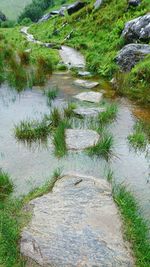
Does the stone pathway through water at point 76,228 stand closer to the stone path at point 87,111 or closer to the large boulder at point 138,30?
the stone path at point 87,111

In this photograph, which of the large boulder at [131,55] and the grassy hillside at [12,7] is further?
the grassy hillside at [12,7]

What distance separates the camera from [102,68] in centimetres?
1389

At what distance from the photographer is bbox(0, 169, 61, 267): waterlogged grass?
426 centimetres

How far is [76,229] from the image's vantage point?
464 cm

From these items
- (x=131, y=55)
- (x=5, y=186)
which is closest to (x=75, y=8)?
(x=131, y=55)

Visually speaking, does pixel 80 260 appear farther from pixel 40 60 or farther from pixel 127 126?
pixel 40 60

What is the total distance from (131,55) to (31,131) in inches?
265

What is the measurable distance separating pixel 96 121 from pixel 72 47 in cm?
1371

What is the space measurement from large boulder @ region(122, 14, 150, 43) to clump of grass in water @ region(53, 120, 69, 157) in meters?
8.41

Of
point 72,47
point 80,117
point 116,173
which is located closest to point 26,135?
point 80,117

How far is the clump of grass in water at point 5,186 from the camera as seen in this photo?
557 centimetres

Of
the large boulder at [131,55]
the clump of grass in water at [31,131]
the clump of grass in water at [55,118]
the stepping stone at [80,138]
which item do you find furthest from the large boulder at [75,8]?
the stepping stone at [80,138]

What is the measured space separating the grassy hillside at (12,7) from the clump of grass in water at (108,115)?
347ft

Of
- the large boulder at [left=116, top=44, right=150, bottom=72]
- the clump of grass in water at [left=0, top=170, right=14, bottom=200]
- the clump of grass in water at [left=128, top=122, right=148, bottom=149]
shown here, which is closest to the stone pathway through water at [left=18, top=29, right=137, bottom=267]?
the clump of grass in water at [left=0, top=170, right=14, bottom=200]
